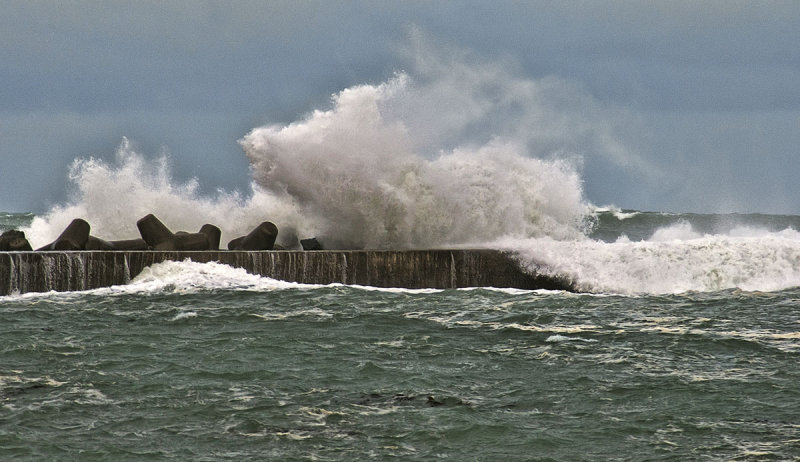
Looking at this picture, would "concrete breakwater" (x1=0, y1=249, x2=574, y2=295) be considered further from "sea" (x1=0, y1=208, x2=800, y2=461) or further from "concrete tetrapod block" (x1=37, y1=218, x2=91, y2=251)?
"concrete tetrapod block" (x1=37, y1=218, x2=91, y2=251)

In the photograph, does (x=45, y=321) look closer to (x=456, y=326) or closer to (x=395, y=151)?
(x=456, y=326)

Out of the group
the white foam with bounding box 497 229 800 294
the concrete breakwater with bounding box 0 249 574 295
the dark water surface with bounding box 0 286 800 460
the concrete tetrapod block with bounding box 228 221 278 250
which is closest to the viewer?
the dark water surface with bounding box 0 286 800 460

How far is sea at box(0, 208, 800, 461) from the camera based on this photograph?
639cm

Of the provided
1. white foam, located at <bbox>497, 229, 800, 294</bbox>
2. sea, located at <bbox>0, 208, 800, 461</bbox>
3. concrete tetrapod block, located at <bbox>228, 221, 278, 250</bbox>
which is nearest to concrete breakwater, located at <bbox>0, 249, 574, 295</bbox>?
sea, located at <bbox>0, 208, 800, 461</bbox>

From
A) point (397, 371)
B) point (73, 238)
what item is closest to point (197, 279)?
point (73, 238)

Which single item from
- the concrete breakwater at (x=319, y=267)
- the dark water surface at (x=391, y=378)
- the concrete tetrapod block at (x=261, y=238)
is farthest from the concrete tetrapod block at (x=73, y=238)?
the concrete tetrapod block at (x=261, y=238)

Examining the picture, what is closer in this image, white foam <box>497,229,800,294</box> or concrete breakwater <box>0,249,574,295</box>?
concrete breakwater <box>0,249,574,295</box>

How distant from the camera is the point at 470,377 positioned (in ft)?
26.7

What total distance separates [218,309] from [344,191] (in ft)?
15.9

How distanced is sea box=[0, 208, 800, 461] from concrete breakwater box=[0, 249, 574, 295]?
0.66ft

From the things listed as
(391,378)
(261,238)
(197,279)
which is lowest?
(391,378)

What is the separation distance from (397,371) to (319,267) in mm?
5318

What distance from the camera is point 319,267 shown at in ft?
44.0

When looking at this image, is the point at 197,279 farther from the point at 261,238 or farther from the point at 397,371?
the point at 397,371
